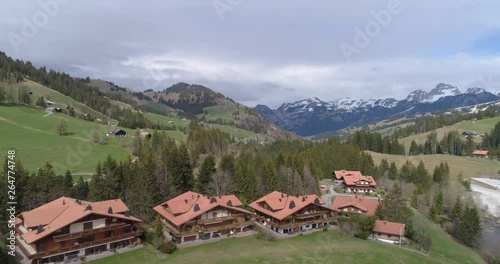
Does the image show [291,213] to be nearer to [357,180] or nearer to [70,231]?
[70,231]

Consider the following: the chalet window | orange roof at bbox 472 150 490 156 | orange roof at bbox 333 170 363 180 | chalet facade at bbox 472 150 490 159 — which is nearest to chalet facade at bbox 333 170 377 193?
orange roof at bbox 333 170 363 180

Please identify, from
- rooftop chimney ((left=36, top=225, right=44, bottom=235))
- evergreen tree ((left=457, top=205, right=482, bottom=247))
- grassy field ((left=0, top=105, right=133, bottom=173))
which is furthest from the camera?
grassy field ((left=0, top=105, right=133, bottom=173))

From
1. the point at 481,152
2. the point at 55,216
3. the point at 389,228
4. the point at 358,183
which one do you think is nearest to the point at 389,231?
the point at 389,228

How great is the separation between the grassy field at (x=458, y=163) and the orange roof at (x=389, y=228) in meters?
94.3

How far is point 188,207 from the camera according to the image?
62.2 meters

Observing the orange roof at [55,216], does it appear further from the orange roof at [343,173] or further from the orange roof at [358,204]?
the orange roof at [343,173]

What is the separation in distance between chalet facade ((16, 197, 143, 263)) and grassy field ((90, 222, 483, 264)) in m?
3.06

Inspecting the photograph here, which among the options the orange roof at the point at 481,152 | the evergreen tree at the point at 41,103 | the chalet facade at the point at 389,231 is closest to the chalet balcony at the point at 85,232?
the chalet facade at the point at 389,231

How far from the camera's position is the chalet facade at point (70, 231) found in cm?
4681

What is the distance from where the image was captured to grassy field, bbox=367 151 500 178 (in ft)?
518

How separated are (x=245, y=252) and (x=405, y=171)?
88641 millimetres

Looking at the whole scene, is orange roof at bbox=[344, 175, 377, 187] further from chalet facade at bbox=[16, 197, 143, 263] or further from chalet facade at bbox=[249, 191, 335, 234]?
chalet facade at bbox=[16, 197, 143, 263]

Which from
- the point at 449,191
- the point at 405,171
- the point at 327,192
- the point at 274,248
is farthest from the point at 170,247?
the point at 405,171

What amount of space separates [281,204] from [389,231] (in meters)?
20.7
